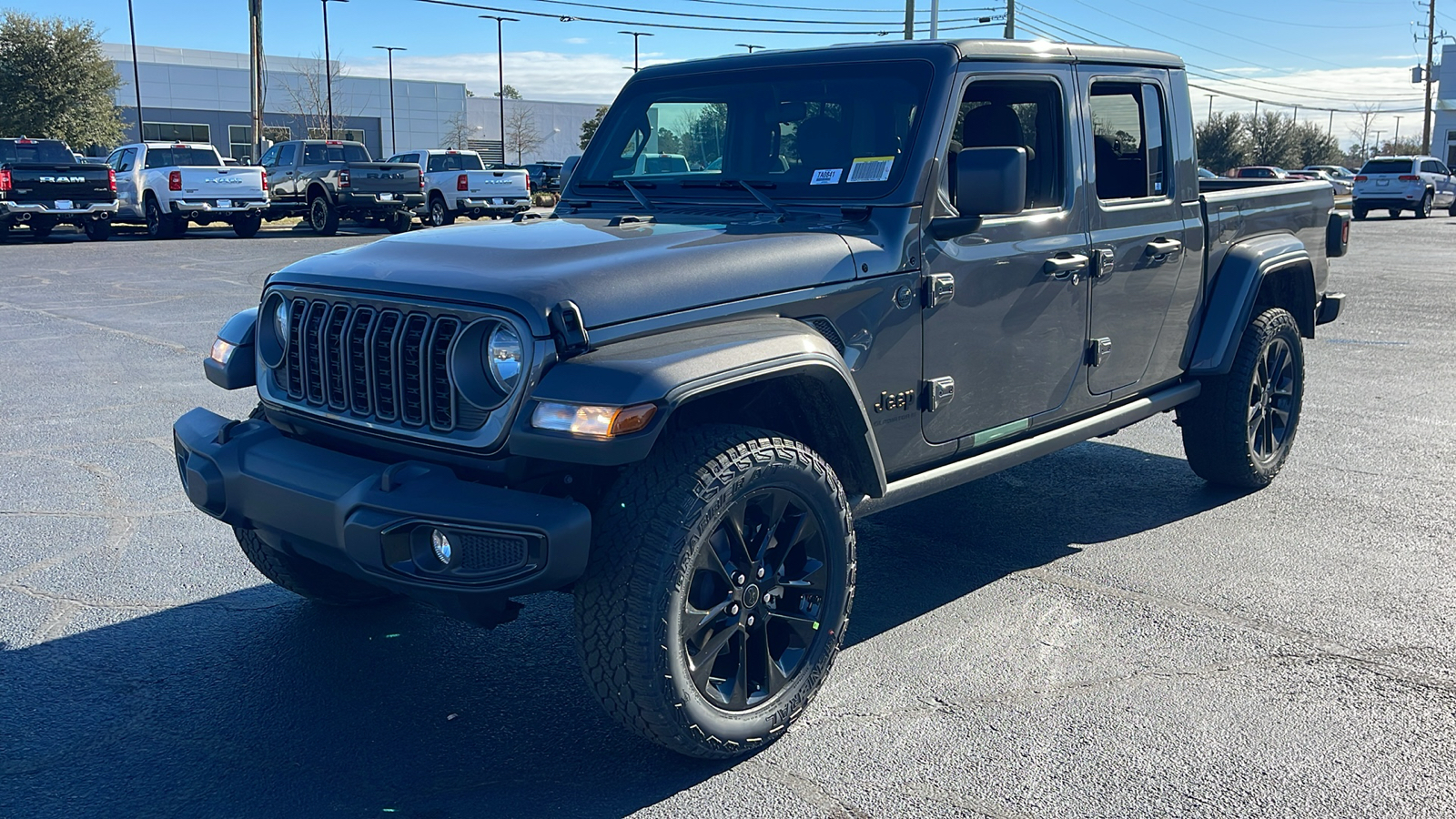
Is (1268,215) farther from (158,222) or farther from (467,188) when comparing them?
(158,222)

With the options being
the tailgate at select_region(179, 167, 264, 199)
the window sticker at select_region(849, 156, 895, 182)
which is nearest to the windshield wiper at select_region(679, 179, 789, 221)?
the window sticker at select_region(849, 156, 895, 182)

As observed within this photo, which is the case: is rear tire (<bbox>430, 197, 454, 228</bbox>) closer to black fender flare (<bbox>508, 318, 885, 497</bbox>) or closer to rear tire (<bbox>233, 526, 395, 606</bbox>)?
rear tire (<bbox>233, 526, 395, 606</bbox>)

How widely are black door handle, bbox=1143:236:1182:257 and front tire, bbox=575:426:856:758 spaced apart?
2119 mm

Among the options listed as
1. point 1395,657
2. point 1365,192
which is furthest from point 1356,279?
point 1365,192

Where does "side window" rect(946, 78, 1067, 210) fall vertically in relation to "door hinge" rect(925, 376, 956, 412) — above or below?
above

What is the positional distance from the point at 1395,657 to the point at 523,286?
3.02 metres

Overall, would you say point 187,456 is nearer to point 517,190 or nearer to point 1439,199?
point 517,190

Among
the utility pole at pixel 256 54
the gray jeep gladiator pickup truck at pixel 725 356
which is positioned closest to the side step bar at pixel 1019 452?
the gray jeep gladiator pickup truck at pixel 725 356

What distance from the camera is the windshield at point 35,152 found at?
2239 centimetres

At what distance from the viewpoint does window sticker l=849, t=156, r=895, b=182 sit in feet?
13.0

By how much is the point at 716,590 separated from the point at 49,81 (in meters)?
52.6

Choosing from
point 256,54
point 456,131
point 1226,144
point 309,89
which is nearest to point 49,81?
point 256,54

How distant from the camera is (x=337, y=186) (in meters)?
24.0

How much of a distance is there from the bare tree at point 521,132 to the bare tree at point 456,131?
10.6ft
